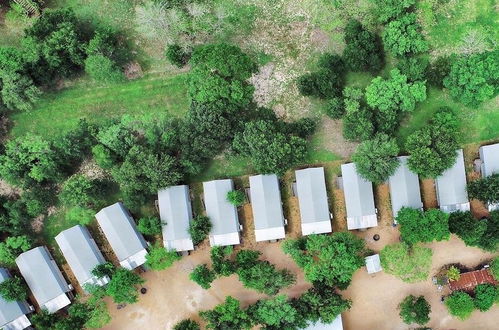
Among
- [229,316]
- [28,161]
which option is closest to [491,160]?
[229,316]

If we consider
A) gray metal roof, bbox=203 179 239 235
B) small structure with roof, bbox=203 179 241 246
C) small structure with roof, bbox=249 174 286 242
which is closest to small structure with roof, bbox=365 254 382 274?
small structure with roof, bbox=249 174 286 242

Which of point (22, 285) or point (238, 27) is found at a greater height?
point (238, 27)

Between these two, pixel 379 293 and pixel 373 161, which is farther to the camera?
pixel 379 293

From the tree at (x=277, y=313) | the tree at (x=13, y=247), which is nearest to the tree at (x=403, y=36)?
the tree at (x=277, y=313)

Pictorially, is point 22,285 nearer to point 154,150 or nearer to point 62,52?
point 154,150

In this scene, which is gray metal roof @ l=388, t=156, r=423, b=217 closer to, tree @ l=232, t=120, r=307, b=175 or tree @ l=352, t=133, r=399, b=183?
tree @ l=352, t=133, r=399, b=183

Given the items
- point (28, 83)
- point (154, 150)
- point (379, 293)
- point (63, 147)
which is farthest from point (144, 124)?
point (379, 293)

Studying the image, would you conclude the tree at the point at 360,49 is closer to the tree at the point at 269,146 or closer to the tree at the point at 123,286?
the tree at the point at 269,146
